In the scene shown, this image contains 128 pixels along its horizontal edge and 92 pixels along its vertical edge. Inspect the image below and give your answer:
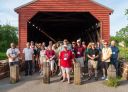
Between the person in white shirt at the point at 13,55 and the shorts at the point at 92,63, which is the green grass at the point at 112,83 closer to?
the shorts at the point at 92,63

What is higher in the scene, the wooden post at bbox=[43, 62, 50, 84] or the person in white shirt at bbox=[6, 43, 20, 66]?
the person in white shirt at bbox=[6, 43, 20, 66]

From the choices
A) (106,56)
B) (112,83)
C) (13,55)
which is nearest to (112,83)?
(112,83)

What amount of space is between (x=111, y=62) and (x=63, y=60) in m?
2.41

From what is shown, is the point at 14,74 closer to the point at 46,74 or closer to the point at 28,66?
the point at 46,74

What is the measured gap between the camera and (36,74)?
20750 mm

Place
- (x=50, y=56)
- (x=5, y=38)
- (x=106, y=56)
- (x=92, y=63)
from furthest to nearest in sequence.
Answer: (x=5, y=38) → (x=50, y=56) → (x=92, y=63) → (x=106, y=56)

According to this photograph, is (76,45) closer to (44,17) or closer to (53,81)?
(53,81)

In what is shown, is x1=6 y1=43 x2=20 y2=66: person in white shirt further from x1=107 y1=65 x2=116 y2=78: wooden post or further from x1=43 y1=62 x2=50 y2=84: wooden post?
x1=107 y1=65 x2=116 y2=78: wooden post

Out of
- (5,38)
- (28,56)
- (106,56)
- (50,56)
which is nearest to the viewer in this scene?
(106,56)

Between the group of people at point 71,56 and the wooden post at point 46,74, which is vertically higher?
the group of people at point 71,56

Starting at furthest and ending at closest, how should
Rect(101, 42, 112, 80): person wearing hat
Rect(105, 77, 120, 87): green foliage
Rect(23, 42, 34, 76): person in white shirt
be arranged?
Rect(23, 42, 34, 76): person in white shirt
Rect(101, 42, 112, 80): person wearing hat
Rect(105, 77, 120, 87): green foliage

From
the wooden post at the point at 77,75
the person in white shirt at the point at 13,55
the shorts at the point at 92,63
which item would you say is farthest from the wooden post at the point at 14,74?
the shorts at the point at 92,63

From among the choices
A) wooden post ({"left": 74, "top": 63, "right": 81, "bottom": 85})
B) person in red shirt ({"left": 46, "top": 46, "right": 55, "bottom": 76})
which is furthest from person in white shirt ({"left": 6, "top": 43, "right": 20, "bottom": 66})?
wooden post ({"left": 74, "top": 63, "right": 81, "bottom": 85})

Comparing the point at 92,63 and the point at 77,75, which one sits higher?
the point at 92,63
